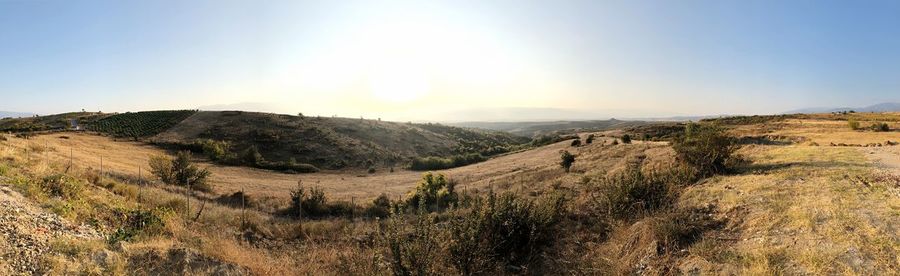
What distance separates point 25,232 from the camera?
6.94m

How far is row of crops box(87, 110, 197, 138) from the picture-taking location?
6328 cm

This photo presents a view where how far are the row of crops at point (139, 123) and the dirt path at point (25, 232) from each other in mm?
62588

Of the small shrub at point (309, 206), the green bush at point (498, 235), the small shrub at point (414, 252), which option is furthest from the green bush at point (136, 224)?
the small shrub at point (309, 206)

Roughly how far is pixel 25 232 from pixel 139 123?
3142 inches

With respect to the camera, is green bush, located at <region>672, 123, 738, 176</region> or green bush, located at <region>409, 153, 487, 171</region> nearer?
green bush, located at <region>672, 123, 738, 176</region>

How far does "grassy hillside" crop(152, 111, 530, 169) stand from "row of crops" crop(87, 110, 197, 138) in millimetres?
2528

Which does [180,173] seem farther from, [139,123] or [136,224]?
Answer: [139,123]

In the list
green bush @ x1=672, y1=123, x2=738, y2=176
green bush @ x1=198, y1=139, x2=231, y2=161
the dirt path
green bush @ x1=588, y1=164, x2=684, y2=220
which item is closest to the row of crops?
green bush @ x1=198, y1=139, x2=231, y2=161

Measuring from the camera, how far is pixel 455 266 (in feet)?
24.0

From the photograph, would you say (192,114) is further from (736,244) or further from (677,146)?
(736,244)

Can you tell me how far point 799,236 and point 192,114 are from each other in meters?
92.5

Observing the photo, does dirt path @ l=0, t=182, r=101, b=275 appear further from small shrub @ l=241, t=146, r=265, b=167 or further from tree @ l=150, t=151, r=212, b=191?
small shrub @ l=241, t=146, r=265, b=167

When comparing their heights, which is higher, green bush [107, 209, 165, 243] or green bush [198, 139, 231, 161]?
green bush [107, 209, 165, 243]

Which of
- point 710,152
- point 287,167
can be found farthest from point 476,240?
point 287,167
